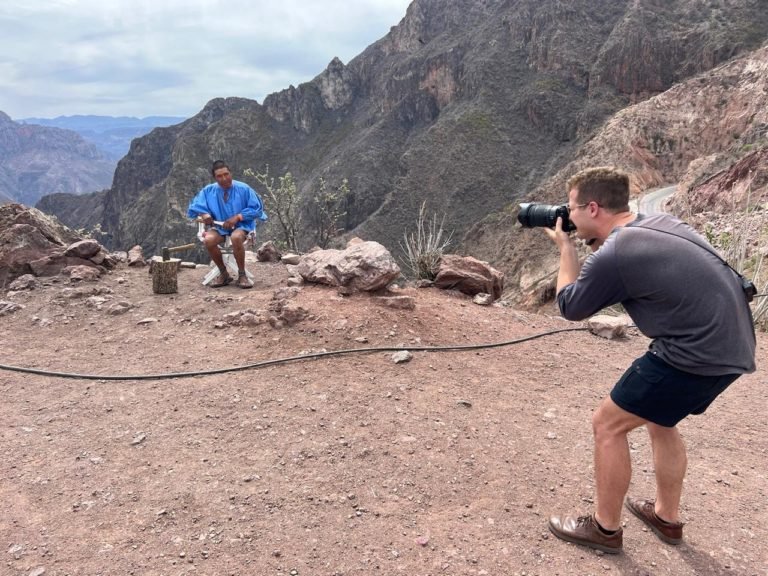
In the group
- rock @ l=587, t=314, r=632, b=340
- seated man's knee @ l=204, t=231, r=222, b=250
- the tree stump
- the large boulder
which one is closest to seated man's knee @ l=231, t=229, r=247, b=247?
seated man's knee @ l=204, t=231, r=222, b=250

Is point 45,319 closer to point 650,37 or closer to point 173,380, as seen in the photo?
point 173,380

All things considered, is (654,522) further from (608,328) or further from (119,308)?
(119,308)

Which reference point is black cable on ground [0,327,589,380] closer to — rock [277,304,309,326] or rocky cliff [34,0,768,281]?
rock [277,304,309,326]

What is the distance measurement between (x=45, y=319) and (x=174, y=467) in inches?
134

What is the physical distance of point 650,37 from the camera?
58625 mm

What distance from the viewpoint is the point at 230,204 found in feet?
21.8

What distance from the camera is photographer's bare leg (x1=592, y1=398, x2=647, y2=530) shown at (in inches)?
86.7

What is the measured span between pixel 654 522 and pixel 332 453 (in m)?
1.77

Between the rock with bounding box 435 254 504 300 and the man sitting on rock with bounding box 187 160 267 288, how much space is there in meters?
2.40

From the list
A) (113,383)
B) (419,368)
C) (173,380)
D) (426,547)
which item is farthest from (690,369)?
(113,383)

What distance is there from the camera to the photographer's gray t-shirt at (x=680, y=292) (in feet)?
6.42

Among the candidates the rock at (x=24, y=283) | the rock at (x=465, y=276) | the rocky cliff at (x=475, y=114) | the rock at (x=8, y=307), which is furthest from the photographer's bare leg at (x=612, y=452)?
the rocky cliff at (x=475, y=114)

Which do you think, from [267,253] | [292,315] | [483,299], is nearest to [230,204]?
[267,253]

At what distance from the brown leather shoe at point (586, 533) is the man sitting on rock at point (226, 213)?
489cm
